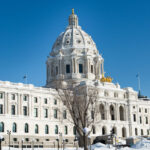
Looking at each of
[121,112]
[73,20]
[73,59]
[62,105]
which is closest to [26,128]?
[62,105]

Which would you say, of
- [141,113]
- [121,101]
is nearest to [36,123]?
[121,101]

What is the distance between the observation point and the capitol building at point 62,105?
319ft

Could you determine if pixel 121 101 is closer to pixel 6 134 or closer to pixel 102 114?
A: pixel 102 114

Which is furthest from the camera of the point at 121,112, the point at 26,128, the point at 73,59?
the point at 73,59

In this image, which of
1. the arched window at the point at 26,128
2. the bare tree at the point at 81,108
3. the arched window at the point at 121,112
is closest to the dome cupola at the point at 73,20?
the bare tree at the point at 81,108

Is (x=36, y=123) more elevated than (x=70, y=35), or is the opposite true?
(x=70, y=35)

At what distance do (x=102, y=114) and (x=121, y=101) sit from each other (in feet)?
32.9

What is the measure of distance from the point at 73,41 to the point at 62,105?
32959mm

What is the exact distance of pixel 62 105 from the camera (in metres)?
109

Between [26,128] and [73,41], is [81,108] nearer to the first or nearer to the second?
[26,128]

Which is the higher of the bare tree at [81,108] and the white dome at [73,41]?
the white dome at [73,41]

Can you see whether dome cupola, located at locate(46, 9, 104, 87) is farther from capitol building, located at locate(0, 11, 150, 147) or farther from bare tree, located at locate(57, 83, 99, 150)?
bare tree, located at locate(57, 83, 99, 150)

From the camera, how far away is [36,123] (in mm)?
101500

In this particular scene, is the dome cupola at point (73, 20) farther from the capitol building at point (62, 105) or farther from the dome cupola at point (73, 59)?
the dome cupola at point (73, 59)
